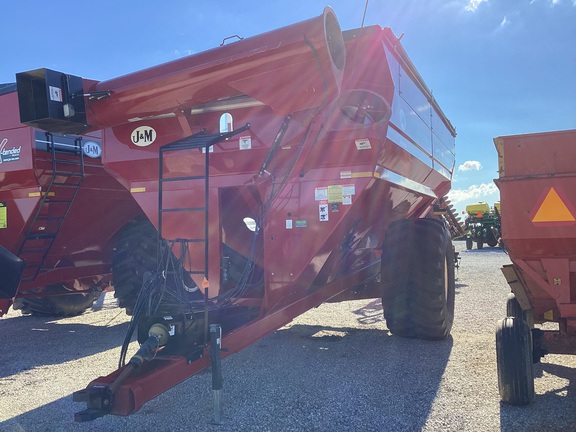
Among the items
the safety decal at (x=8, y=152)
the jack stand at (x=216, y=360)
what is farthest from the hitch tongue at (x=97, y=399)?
the safety decal at (x=8, y=152)

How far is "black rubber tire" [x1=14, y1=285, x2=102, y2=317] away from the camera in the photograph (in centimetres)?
738

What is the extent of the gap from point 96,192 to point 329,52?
394 centimetres

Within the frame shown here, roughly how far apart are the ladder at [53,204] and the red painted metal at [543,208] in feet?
14.6

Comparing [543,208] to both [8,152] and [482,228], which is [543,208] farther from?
[482,228]

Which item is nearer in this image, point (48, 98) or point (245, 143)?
point (48, 98)

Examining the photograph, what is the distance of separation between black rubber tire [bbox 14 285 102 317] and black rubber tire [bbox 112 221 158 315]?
5.25 feet

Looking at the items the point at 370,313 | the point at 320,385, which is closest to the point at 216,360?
the point at 320,385

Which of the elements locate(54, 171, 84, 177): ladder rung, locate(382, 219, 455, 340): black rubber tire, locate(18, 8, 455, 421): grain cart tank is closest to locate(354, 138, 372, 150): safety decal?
locate(18, 8, 455, 421): grain cart tank

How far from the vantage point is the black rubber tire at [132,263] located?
19.1ft

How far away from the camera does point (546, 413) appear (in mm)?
3164

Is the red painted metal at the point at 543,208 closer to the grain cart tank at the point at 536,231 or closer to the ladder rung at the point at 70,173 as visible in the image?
the grain cart tank at the point at 536,231

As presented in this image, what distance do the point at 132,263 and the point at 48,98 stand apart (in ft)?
8.83

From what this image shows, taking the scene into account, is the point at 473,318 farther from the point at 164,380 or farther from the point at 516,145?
the point at 164,380

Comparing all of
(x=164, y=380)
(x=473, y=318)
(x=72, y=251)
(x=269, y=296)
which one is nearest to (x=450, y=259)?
(x=473, y=318)
